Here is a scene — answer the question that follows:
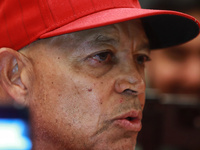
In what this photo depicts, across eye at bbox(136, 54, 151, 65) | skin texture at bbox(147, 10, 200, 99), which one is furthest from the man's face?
skin texture at bbox(147, 10, 200, 99)

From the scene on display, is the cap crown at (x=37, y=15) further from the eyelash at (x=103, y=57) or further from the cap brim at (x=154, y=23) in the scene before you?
the eyelash at (x=103, y=57)

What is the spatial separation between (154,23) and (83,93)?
518 millimetres

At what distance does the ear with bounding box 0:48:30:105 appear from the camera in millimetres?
1019

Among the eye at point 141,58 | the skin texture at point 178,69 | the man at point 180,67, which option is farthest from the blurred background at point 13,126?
the man at point 180,67

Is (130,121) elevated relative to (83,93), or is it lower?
lower

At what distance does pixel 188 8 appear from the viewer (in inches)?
190

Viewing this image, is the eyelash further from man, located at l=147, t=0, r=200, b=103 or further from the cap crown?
man, located at l=147, t=0, r=200, b=103

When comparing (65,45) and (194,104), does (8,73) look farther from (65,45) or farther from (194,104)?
(194,104)

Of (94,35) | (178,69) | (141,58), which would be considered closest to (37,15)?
(94,35)

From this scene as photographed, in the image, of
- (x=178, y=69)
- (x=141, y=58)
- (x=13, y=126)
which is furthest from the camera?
(x=178, y=69)

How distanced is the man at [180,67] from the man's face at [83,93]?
403 cm

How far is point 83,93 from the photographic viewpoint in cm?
96

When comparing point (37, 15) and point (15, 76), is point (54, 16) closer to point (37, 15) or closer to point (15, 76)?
point (37, 15)

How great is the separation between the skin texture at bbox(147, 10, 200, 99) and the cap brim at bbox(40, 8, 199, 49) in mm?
3602
